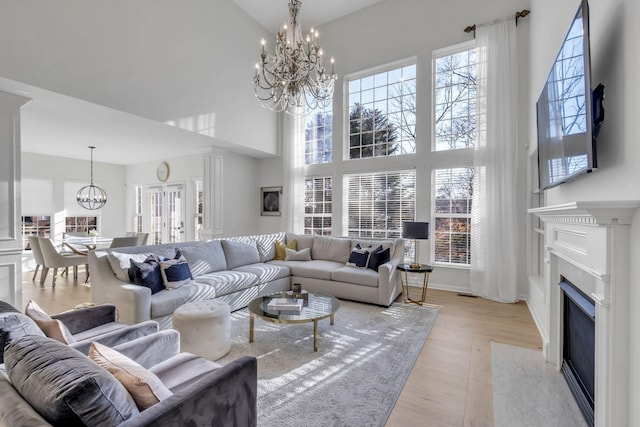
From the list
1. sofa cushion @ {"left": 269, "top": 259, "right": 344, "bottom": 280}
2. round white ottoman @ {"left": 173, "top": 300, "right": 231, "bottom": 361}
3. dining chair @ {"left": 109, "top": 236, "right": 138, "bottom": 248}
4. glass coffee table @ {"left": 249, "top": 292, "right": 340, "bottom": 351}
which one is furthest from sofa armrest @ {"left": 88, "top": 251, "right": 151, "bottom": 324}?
sofa cushion @ {"left": 269, "top": 259, "right": 344, "bottom": 280}

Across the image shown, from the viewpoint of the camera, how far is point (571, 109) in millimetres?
1868

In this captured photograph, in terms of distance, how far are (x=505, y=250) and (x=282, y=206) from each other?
14.1ft

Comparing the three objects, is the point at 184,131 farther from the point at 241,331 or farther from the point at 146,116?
the point at 241,331

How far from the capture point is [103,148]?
6004 mm

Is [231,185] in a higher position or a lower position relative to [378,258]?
higher

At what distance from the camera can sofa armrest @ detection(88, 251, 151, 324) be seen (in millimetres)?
2762

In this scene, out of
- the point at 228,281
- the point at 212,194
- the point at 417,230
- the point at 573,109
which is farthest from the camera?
the point at 212,194

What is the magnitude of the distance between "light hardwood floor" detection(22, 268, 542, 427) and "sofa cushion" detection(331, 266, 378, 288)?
91 cm

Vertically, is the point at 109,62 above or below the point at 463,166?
above

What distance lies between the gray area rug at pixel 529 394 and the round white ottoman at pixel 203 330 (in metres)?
2.07

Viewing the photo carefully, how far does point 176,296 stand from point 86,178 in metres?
6.30

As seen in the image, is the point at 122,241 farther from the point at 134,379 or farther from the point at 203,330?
the point at 134,379

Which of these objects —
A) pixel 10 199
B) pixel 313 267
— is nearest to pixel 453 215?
pixel 313 267

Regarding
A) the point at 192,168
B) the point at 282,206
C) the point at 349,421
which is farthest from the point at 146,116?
the point at 349,421
